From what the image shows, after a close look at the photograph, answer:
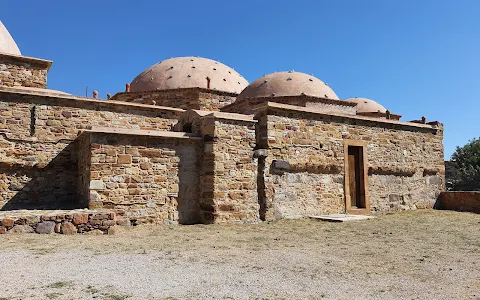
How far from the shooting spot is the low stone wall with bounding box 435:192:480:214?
37.8ft

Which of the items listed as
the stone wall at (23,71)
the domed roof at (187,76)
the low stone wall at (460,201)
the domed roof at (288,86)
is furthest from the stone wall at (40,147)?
the low stone wall at (460,201)

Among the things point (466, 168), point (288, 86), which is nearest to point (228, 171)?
point (288, 86)

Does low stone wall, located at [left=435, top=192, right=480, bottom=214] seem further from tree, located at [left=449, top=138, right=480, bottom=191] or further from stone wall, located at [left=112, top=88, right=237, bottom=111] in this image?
stone wall, located at [left=112, top=88, right=237, bottom=111]

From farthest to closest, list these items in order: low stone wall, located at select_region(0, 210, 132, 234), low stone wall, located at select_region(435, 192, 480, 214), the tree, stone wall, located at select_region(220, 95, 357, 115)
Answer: the tree, stone wall, located at select_region(220, 95, 357, 115), low stone wall, located at select_region(435, 192, 480, 214), low stone wall, located at select_region(0, 210, 132, 234)

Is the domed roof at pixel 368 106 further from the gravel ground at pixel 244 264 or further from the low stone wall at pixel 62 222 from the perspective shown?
the low stone wall at pixel 62 222

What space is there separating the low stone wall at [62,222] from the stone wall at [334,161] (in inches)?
150

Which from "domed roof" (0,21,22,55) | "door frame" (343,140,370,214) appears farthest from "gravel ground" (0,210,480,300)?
"domed roof" (0,21,22,55)

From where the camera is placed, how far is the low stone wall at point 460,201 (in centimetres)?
1153

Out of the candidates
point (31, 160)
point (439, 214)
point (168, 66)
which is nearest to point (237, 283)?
point (31, 160)

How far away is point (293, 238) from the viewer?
21.9ft

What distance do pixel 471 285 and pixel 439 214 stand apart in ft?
25.9

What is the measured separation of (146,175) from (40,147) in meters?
3.66

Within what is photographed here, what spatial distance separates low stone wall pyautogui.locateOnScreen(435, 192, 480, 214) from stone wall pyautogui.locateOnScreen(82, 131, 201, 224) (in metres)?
8.73

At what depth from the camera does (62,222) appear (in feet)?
21.7
